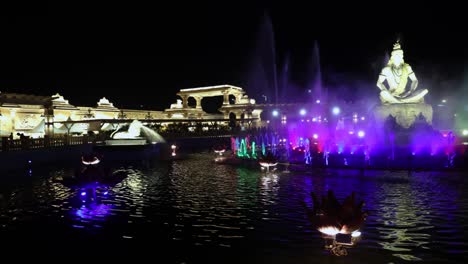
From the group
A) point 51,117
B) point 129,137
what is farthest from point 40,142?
point 51,117

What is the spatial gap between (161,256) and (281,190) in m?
6.81

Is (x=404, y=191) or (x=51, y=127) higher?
(x=51, y=127)

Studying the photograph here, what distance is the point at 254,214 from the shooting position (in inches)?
402

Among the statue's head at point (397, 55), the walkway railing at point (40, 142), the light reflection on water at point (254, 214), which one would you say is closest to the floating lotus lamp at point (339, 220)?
the light reflection on water at point (254, 214)

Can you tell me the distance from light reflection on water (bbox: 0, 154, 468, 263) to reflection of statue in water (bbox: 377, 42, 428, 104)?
11.8 metres

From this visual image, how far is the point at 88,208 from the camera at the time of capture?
447 inches

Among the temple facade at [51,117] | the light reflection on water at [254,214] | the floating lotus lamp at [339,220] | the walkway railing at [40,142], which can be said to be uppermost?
the temple facade at [51,117]

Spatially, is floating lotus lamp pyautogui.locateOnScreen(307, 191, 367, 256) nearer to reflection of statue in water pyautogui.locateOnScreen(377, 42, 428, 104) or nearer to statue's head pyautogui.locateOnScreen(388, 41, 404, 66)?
reflection of statue in water pyautogui.locateOnScreen(377, 42, 428, 104)

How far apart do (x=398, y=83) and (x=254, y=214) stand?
2066 centimetres

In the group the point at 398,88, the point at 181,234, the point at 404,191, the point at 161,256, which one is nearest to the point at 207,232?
the point at 181,234

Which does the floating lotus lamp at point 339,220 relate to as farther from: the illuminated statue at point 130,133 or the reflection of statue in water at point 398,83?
the illuminated statue at point 130,133

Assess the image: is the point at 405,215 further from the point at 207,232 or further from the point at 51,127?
the point at 51,127

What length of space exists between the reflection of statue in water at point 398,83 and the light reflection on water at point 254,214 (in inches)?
463

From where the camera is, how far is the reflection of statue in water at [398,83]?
25.8 m
